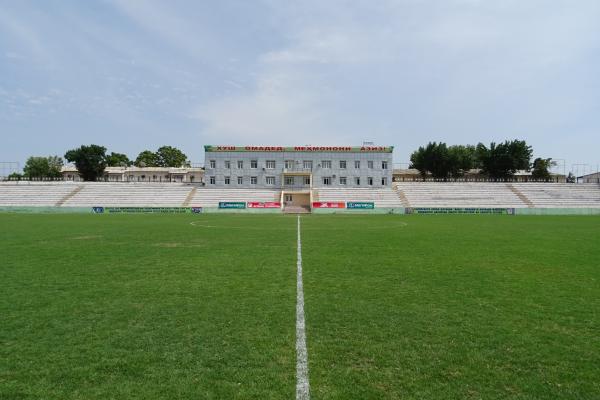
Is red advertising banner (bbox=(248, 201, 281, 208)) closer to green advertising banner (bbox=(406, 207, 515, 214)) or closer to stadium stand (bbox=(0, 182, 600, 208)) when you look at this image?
stadium stand (bbox=(0, 182, 600, 208))

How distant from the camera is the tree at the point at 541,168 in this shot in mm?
103025

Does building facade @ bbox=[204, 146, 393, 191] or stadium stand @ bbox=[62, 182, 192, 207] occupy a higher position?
building facade @ bbox=[204, 146, 393, 191]

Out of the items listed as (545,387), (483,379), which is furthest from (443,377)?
(545,387)

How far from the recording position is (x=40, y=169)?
110625mm

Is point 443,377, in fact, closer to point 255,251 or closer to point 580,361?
point 580,361

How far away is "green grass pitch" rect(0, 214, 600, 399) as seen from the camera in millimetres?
4613

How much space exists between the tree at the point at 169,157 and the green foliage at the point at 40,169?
27488 millimetres

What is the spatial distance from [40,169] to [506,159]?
11854 centimetres

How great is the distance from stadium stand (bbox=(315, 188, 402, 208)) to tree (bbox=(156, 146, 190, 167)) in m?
69.7

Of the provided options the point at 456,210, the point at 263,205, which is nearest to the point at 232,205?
the point at 263,205

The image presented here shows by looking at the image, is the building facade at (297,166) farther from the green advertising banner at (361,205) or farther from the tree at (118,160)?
the tree at (118,160)

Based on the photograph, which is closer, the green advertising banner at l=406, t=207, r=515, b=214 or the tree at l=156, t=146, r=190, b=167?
the green advertising banner at l=406, t=207, r=515, b=214

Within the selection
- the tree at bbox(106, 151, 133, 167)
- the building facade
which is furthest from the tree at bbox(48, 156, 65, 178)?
the building facade

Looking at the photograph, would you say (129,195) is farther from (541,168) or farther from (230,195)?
(541,168)
